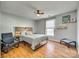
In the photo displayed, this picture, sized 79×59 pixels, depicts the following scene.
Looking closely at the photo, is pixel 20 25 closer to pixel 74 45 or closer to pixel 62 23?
pixel 62 23

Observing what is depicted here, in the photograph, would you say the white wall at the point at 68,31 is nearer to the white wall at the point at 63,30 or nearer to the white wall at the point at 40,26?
the white wall at the point at 63,30

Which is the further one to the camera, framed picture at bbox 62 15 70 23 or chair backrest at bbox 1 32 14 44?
framed picture at bbox 62 15 70 23

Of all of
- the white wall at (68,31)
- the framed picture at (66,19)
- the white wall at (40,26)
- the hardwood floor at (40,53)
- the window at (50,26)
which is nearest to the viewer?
the hardwood floor at (40,53)

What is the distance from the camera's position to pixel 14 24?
18.1 feet

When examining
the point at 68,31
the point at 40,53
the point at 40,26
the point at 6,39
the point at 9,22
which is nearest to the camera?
Answer: the point at 40,53

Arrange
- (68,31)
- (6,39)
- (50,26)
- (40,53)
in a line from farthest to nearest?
1. (50,26)
2. (68,31)
3. (6,39)
4. (40,53)

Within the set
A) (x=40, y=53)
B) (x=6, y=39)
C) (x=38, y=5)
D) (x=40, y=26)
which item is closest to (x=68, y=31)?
(x=40, y=53)

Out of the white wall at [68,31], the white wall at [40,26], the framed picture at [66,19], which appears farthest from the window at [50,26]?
the framed picture at [66,19]

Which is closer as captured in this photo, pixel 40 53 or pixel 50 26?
pixel 40 53

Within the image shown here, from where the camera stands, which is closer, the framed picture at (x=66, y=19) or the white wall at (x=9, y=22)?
the white wall at (x=9, y=22)

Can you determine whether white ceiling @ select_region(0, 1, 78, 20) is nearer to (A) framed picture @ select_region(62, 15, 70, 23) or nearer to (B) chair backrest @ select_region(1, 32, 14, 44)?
(A) framed picture @ select_region(62, 15, 70, 23)

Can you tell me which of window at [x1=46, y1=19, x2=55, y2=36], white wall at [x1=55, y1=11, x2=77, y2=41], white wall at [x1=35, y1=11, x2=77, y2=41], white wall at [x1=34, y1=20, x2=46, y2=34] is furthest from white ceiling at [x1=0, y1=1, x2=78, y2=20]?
white wall at [x1=34, y1=20, x2=46, y2=34]

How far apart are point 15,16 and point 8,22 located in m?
0.82

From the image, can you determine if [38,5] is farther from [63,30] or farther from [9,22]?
[63,30]
